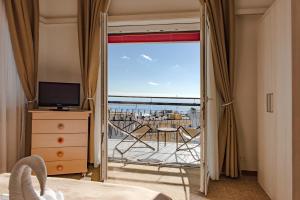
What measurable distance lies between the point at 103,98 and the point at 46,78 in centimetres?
138

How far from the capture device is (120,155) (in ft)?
15.1

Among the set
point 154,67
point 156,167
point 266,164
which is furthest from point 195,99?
point 266,164

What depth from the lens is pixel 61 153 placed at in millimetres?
3162

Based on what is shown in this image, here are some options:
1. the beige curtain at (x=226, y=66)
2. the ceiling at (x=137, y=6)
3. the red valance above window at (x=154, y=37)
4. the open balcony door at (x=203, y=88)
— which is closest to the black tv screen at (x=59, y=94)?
the ceiling at (x=137, y=6)

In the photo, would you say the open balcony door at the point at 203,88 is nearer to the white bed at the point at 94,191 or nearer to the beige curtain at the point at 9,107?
the white bed at the point at 94,191

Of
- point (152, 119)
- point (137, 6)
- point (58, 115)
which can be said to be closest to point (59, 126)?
point (58, 115)

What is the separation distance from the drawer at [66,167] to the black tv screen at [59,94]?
2.67ft

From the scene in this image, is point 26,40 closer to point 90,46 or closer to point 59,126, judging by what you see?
point 90,46

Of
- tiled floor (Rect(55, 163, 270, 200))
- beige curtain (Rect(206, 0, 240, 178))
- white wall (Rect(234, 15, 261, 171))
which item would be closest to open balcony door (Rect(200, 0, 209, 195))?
tiled floor (Rect(55, 163, 270, 200))

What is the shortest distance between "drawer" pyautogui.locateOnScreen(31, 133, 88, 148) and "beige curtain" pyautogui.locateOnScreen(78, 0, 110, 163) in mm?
389

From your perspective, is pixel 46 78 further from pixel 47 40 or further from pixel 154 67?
pixel 154 67

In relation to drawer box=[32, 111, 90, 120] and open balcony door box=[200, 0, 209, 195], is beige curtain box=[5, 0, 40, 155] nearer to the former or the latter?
drawer box=[32, 111, 90, 120]

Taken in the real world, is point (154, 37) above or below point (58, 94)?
above

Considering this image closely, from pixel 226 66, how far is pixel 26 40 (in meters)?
2.76
